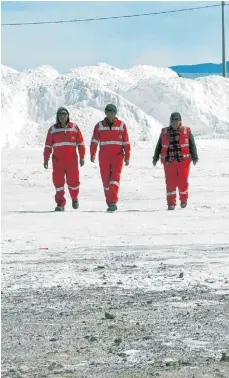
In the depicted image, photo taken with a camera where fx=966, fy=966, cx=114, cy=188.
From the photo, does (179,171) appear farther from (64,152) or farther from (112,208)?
(64,152)

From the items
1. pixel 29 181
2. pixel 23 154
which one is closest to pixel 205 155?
pixel 23 154

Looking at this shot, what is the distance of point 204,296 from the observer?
6539mm

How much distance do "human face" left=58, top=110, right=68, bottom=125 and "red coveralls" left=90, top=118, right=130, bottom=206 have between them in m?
0.47

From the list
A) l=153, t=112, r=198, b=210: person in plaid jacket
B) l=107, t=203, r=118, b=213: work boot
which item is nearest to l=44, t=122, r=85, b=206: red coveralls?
l=107, t=203, r=118, b=213: work boot

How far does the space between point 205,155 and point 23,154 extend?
486cm

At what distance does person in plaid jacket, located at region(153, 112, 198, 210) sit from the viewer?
550 inches

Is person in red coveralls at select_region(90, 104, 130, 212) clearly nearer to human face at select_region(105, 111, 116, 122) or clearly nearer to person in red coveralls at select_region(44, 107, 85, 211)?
human face at select_region(105, 111, 116, 122)

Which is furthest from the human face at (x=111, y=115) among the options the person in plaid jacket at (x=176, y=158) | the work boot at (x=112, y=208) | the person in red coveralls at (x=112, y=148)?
the work boot at (x=112, y=208)

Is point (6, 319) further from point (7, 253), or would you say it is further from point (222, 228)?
point (222, 228)

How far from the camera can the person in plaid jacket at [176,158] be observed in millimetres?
13977

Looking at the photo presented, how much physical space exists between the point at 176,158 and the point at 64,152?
163 centimetres

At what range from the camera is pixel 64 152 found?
1373 cm

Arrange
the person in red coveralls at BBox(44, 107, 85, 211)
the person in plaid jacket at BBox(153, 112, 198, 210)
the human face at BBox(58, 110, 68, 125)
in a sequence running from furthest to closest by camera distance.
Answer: the person in plaid jacket at BBox(153, 112, 198, 210) → the person in red coveralls at BBox(44, 107, 85, 211) → the human face at BBox(58, 110, 68, 125)

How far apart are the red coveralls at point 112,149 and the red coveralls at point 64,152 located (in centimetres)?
30
